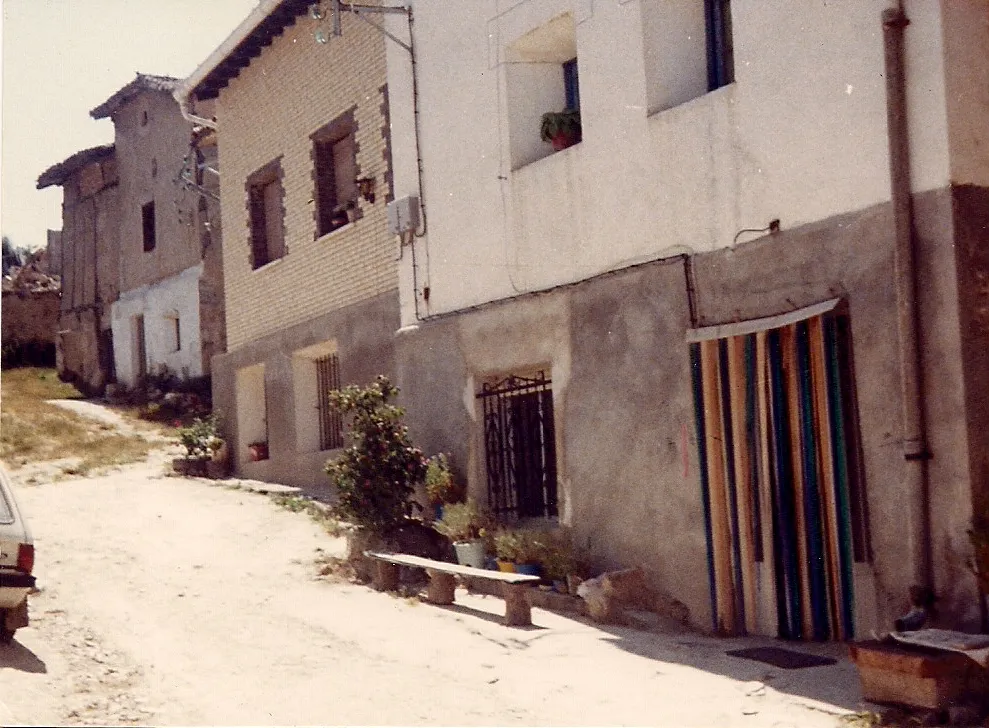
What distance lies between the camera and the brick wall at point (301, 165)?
13492 millimetres

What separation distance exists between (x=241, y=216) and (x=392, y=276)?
484 cm

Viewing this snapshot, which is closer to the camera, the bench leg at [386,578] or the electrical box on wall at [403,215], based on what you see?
the bench leg at [386,578]

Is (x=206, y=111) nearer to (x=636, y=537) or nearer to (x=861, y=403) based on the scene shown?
(x=636, y=537)

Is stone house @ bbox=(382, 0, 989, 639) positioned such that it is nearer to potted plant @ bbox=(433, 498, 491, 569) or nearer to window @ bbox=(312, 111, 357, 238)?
potted plant @ bbox=(433, 498, 491, 569)

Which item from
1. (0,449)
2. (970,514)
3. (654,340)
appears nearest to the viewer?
(970,514)

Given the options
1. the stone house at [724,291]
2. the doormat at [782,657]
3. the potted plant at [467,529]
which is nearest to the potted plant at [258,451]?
the stone house at [724,291]

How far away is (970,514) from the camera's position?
6922 mm

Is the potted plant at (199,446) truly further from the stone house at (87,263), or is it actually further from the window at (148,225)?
the stone house at (87,263)

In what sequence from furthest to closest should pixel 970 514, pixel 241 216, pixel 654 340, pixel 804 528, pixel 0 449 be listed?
pixel 0 449 → pixel 241 216 → pixel 654 340 → pixel 804 528 → pixel 970 514

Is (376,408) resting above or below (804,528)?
above

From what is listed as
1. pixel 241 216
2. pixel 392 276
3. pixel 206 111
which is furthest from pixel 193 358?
pixel 392 276

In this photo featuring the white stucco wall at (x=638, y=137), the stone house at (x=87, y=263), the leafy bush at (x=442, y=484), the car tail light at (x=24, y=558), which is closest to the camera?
the white stucco wall at (x=638, y=137)

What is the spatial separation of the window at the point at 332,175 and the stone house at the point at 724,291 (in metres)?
2.60

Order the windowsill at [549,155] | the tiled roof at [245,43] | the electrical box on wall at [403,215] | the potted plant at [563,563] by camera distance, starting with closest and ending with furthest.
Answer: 1. the potted plant at [563,563]
2. the windowsill at [549,155]
3. the electrical box on wall at [403,215]
4. the tiled roof at [245,43]
